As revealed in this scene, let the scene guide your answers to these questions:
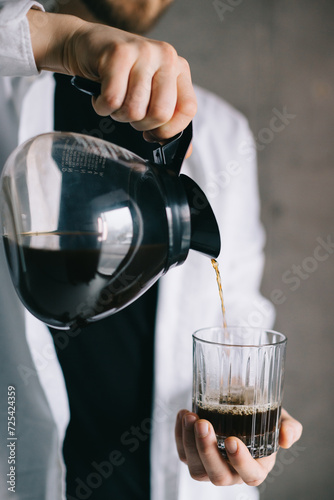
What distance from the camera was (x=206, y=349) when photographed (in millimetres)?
564

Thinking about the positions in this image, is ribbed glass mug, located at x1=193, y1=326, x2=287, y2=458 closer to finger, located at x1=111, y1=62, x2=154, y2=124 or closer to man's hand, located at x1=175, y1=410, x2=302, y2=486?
man's hand, located at x1=175, y1=410, x2=302, y2=486

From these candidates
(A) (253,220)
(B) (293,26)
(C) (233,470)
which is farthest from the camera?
(B) (293,26)

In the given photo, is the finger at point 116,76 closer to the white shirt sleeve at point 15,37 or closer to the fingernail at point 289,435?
the white shirt sleeve at point 15,37

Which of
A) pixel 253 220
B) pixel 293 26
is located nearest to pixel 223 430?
pixel 253 220

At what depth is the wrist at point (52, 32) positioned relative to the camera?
49 centimetres

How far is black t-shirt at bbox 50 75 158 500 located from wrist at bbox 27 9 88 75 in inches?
17.0

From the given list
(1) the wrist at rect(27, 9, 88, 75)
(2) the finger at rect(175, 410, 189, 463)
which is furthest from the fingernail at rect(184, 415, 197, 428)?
(1) the wrist at rect(27, 9, 88, 75)

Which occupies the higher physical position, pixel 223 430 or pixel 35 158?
pixel 35 158

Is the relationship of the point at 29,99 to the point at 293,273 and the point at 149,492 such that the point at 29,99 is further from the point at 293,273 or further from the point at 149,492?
the point at 293,273

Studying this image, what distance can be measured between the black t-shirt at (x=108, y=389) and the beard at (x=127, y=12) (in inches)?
5.8

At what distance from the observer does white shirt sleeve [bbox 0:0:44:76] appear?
46cm

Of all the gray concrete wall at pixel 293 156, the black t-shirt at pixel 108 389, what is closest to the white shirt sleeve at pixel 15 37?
the black t-shirt at pixel 108 389

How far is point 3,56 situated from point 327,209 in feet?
4.02

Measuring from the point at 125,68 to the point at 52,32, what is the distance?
11cm
